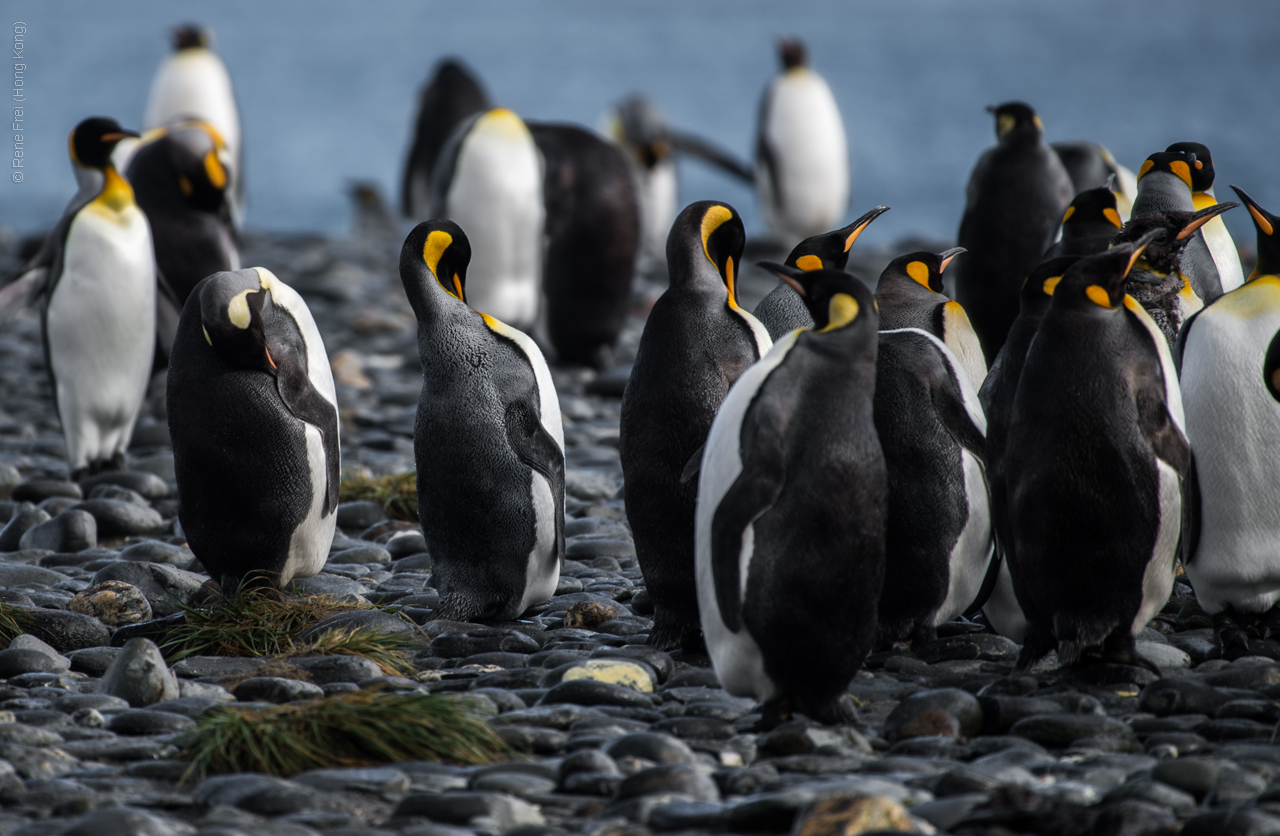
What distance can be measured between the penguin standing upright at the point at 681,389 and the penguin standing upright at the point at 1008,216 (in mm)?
3268

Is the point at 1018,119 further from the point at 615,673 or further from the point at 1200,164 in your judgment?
the point at 615,673

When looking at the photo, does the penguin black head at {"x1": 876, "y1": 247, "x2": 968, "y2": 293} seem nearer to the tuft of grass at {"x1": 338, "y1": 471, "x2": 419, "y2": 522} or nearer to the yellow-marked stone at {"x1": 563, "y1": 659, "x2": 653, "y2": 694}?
the yellow-marked stone at {"x1": 563, "y1": 659, "x2": 653, "y2": 694}

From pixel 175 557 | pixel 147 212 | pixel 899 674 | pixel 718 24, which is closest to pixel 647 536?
pixel 899 674

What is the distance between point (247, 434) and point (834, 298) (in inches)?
75.0

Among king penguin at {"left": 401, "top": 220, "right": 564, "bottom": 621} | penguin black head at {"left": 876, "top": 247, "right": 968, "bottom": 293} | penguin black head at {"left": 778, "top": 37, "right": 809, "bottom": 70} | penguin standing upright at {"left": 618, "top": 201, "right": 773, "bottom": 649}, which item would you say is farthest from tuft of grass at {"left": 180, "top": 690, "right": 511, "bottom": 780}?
penguin black head at {"left": 778, "top": 37, "right": 809, "bottom": 70}

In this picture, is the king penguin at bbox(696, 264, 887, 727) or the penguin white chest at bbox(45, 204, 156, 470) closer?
the king penguin at bbox(696, 264, 887, 727)

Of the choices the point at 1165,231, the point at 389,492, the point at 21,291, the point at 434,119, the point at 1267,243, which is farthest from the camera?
the point at 434,119

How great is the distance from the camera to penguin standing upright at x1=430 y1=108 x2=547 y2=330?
8.57 m

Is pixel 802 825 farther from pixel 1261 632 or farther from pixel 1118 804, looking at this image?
pixel 1261 632

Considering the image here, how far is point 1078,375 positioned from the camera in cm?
348

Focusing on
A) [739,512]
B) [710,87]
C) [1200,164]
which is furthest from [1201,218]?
[710,87]

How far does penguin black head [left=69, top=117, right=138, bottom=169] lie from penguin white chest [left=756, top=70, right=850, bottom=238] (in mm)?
8792

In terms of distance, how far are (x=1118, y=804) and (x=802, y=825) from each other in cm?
58

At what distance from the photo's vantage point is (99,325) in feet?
20.8
